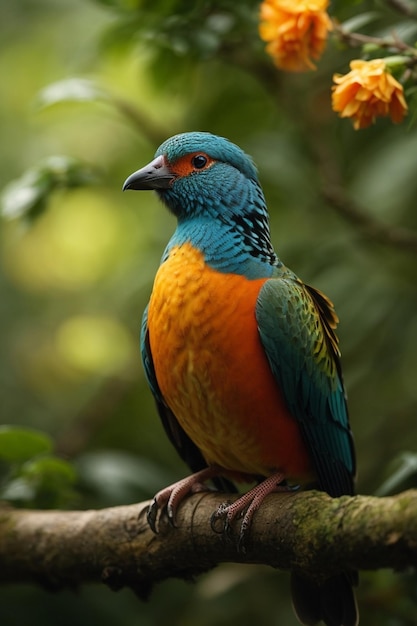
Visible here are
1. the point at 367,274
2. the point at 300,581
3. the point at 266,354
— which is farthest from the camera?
the point at 367,274

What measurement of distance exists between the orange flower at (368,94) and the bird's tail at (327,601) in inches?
82.8

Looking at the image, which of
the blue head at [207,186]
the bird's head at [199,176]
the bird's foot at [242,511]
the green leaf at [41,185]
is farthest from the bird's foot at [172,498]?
the green leaf at [41,185]

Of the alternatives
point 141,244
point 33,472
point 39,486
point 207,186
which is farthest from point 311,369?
point 141,244

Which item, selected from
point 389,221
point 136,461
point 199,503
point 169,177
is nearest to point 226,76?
point 389,221

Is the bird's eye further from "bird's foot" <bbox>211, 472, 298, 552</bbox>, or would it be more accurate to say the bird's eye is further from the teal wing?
"bird's foot" <bbox>211, 472, 298, 552</bbox>

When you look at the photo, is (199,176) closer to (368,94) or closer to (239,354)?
(239,354)

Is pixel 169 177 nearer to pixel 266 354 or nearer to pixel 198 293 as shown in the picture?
pixel 198 293

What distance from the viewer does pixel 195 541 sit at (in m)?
3.83

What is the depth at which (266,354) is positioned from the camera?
12.4ft

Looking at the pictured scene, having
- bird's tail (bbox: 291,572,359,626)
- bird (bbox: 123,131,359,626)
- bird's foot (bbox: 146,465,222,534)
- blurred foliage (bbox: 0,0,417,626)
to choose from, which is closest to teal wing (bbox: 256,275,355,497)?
bird (bbox: 123,131,359,626)

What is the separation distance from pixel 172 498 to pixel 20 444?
87 centimetres

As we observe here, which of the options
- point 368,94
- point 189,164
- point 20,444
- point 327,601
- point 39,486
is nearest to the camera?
point 368,94

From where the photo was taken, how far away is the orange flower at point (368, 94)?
10.5 ft

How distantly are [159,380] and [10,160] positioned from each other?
4413 millimetres
